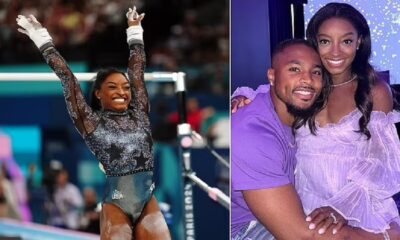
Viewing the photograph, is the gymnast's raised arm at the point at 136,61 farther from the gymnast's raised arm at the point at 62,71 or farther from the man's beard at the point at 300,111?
the man's beard at the point at 300,111

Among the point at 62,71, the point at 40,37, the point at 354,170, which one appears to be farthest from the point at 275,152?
the point at 40,37

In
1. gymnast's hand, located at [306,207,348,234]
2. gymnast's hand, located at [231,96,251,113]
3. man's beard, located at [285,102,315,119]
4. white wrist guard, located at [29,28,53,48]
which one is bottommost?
gymnast's hand, located at [306,207,348,234]

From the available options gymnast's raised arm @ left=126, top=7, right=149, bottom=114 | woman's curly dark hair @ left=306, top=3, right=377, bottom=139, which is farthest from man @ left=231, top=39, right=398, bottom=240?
gymnast's raised arm @ left=126, top=7, right=149, bottom=114

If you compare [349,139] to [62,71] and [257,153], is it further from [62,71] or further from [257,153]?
[62,71]

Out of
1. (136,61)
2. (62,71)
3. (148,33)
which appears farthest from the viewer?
(148,33)

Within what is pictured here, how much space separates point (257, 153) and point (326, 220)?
0.32m

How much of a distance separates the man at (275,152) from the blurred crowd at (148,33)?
1.98 feet

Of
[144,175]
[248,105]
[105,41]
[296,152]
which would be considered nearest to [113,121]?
[144,175]

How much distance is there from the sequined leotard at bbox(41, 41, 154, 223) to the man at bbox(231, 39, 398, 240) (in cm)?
31

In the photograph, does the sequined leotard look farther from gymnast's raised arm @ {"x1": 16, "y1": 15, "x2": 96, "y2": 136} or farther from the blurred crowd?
the blurred crowd

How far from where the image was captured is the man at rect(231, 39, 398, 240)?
268 centimetres

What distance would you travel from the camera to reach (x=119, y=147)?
2.67 metres

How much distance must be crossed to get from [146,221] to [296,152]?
1.86ft

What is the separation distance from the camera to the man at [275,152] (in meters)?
2.68
